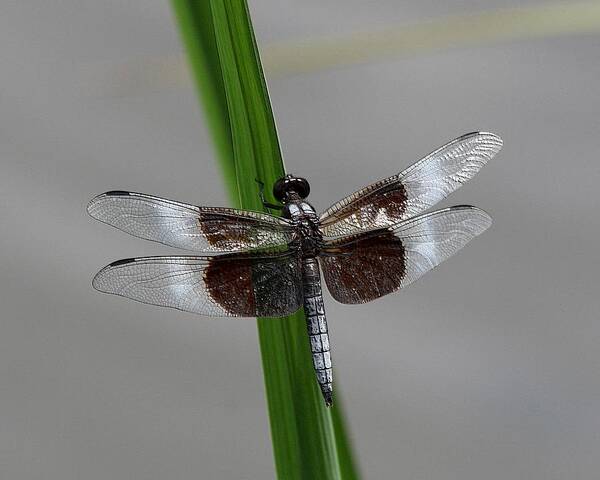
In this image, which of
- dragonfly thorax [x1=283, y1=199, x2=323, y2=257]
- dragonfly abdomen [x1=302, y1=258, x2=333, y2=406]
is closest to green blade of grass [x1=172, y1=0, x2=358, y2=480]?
dragonfly abdomen [x1=302, y1=258, x2=333, y2=406]

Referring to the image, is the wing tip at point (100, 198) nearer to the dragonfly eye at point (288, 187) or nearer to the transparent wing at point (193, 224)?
the transparent wing at point (193, 224)

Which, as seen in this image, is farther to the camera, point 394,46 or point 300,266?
point 394,46

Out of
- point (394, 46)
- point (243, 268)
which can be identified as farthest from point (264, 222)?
Answer: point (394, 46)

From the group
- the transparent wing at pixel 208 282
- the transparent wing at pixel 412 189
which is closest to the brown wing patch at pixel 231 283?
the transparent wing at pixel 208 282

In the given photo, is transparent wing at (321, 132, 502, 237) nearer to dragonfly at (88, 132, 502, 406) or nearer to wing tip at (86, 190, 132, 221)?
dragonfly at (88, 132, 502, 406)

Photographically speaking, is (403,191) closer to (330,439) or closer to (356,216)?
(356,216)

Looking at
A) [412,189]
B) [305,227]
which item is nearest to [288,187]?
[305,227]
